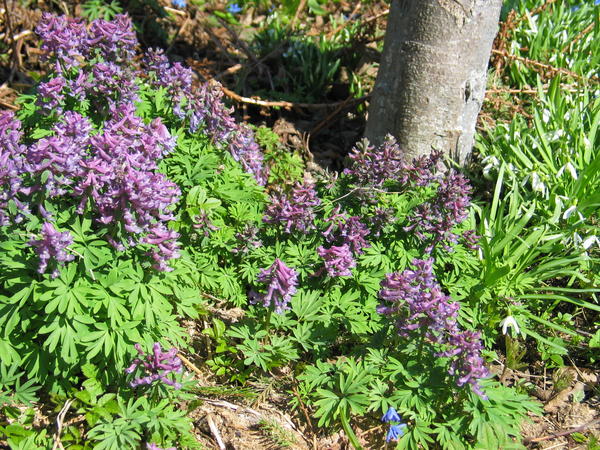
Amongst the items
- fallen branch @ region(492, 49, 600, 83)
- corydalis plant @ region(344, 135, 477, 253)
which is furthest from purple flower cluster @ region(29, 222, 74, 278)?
fallen branch @ region(492, 49, 600, 83)

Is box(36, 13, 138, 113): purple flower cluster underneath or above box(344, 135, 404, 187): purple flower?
above

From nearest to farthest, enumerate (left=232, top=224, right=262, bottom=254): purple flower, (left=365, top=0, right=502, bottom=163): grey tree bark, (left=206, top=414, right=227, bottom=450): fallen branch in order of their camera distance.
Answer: (left=206, top=414, right=227, bottom=450): fallen branch < (left=232, top=224, right=262, bottom=254): purple flower < (left=365, top=0, right=502, bottom=163): grey tree bark

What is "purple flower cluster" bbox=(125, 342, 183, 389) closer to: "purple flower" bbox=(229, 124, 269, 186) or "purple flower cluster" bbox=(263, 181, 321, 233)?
"purple flower cluster" bbox=(263, 181, 321, 233)

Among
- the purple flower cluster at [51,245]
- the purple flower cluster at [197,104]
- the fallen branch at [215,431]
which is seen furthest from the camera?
the purple flower cluster at [197,104]

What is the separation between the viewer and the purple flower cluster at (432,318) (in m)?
2.84

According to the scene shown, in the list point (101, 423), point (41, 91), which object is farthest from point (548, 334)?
point (41, 91)

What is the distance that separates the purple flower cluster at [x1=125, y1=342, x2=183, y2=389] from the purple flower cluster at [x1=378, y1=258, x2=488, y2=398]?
3.40 feet

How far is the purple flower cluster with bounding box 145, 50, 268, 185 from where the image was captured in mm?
3723

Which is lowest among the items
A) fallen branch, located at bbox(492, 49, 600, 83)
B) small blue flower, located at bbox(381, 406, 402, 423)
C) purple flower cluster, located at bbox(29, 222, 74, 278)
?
small blue flower, located at bbox(381, 406, 402, 423)

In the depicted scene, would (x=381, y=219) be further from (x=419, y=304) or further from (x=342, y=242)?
(x=419, y=304)

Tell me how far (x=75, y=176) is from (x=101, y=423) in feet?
3.80

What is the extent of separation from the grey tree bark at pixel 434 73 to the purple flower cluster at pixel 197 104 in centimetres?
133

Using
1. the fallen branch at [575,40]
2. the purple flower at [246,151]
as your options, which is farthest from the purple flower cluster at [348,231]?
the fallen branch at [575,40]

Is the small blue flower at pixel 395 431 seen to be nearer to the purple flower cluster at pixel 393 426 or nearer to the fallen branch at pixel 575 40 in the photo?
the purple flower cluster at pixel 393 426
